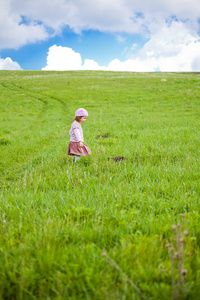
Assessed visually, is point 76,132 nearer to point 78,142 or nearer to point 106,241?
point 78,142

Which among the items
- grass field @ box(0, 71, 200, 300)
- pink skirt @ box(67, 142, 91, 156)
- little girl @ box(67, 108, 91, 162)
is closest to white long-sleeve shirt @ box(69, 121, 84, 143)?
little girl @ box(67, 108, 91, 162)

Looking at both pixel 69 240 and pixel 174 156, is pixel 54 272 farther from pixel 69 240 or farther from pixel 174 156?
pixel 174 156

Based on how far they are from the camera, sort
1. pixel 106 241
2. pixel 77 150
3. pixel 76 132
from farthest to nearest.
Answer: pixel 76 132
pixel 77 150
pixel 106 241

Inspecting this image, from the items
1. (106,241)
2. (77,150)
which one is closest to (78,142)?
(77,150)

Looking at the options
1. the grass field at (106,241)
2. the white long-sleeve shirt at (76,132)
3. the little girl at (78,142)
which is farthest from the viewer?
the white long-sleeve shirt at (76,132)

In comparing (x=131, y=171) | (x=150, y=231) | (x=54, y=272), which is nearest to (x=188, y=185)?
(x=131, y=171)

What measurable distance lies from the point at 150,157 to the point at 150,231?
389cm

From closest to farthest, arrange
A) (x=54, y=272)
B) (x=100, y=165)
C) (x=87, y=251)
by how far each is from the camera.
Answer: (x=54, y=272)
(x=87, y=251)
(x=100, y=165)

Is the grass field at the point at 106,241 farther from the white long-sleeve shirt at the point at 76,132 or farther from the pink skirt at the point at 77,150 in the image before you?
the white long-sleeve shirt at the point at 76,132

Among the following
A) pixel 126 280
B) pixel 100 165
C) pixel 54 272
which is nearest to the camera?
pixel 126 280

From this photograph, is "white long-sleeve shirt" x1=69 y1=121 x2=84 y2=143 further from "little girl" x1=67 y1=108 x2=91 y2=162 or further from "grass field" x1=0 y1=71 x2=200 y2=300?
"grass field" x1=0 y1=71 x2=200 y2=300

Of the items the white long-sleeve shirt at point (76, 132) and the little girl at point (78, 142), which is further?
the white long-sleeve shirt at point (76, 132)

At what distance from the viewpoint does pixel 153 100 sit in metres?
29.6

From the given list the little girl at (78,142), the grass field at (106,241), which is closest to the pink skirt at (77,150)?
the little girl at (78,142)
